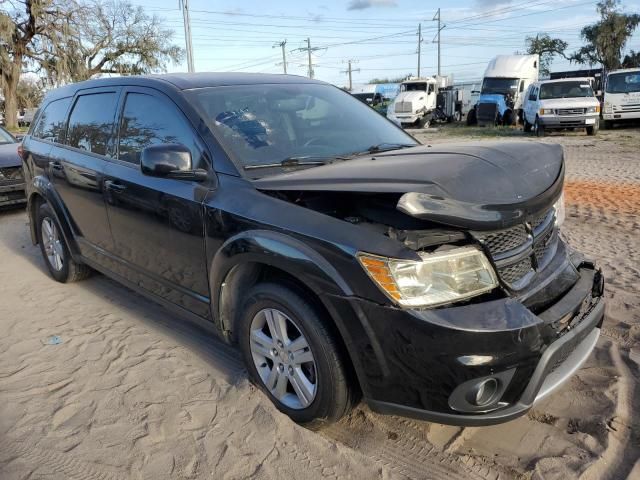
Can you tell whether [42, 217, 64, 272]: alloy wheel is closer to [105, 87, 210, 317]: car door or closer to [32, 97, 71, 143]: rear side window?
[32, 97, 71, 143]: rear side window

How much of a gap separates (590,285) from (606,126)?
22.7 meters

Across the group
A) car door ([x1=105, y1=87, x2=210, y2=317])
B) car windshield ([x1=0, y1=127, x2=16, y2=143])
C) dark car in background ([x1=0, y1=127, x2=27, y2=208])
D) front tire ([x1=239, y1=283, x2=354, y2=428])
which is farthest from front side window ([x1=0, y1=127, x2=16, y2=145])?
front tire ([x1=239, y1=283, x2=354, y2=428])

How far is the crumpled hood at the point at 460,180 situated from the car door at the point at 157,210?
23.6 inches

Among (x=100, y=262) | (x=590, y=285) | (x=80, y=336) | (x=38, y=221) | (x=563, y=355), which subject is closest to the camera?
(x=563, y=355)

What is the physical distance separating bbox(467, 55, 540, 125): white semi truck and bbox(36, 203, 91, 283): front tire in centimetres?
2204

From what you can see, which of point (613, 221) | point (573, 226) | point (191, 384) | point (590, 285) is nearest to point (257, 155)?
point (191, 384)

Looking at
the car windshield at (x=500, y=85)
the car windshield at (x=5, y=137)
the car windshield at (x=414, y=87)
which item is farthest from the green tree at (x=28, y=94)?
the car windshield at (x=5, y=137)

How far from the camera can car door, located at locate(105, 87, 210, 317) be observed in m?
3.15

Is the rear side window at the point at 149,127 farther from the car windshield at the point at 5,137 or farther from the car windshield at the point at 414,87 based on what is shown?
the car windshield at the point at 414,87

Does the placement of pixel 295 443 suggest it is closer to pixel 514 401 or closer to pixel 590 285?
pixel 514 401

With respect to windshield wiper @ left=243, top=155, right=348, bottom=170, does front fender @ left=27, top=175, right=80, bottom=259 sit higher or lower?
lower

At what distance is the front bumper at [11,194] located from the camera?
8665 millimetres

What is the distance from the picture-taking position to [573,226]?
6488 mm

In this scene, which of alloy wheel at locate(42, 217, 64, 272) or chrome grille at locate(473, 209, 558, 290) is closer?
chrome grille at locate(473, 209, 558, 290)
